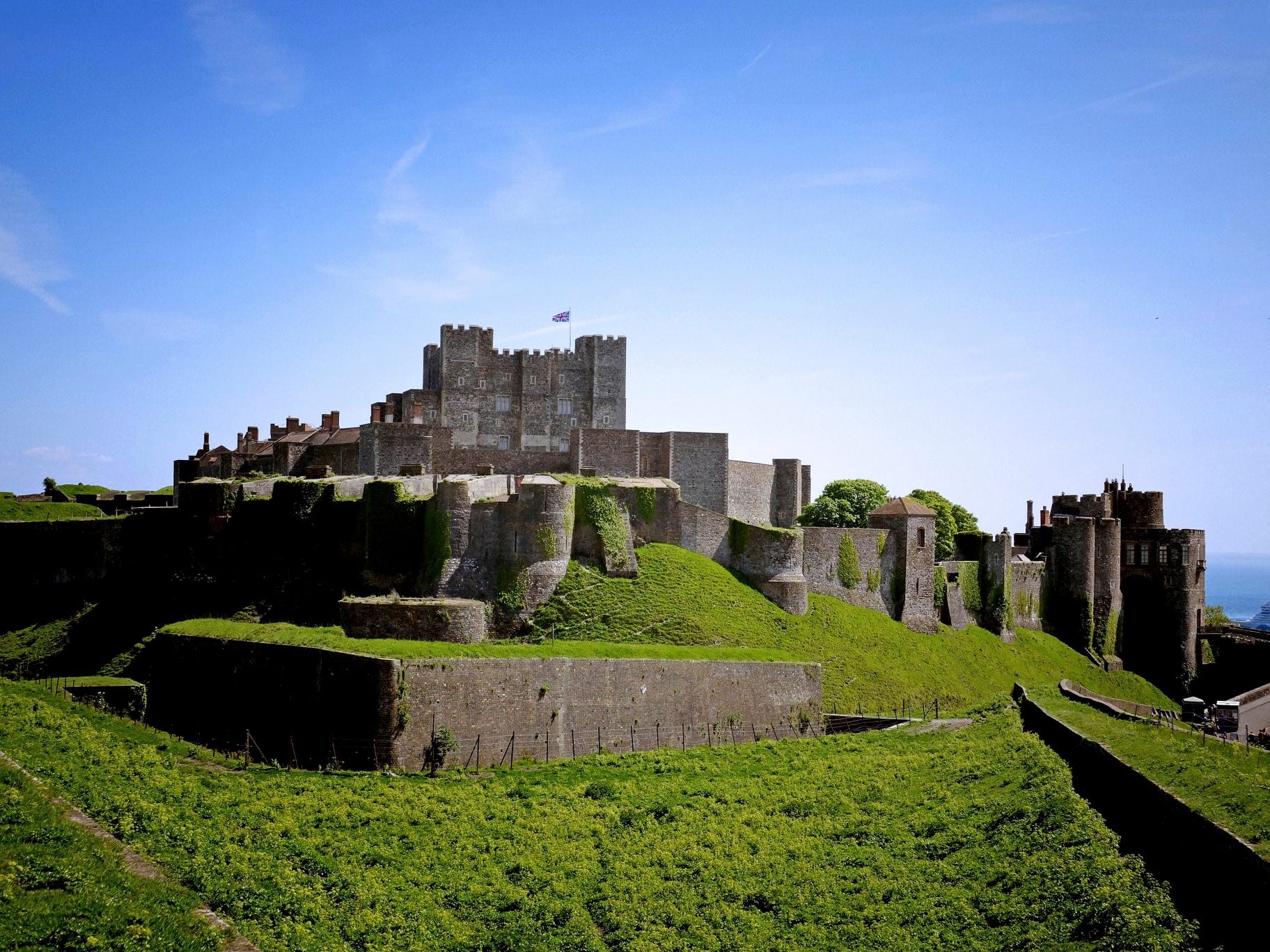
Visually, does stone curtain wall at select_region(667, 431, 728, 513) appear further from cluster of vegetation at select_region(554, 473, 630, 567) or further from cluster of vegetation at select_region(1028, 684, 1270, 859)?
cluster of vegetation at select_region(1028, 684, 1270, 859)

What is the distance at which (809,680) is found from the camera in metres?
37.5

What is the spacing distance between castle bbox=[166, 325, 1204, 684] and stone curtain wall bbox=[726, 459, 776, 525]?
0.35ft

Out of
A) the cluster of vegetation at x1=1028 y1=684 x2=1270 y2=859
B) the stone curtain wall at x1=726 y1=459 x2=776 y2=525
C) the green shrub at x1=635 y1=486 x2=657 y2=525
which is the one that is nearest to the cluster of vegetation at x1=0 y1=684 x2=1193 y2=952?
the cluster of vegetation at x1=1028 y1=684 x2=1270 y2=859

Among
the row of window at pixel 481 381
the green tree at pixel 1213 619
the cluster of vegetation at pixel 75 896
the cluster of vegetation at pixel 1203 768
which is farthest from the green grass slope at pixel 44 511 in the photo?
the green tree at pixel 1213 619

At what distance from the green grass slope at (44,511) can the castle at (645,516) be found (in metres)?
5.12

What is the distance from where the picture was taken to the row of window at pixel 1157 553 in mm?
62844

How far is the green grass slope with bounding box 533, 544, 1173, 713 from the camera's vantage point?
37188 mm

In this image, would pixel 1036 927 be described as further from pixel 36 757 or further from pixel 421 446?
pixel 421 446

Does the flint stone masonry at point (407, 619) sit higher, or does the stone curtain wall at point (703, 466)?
the stone curtain wall at point (703, 466)

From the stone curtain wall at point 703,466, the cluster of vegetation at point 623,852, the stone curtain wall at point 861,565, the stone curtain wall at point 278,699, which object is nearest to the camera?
the cluster of vegetation at point 623,852

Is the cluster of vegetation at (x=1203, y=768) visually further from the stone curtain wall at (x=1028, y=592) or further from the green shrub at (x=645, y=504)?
the stone curtain wall at (x=1028, y=592)

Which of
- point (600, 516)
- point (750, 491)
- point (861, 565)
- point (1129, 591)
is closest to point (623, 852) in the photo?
point (600, 516)

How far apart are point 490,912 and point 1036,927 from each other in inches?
378

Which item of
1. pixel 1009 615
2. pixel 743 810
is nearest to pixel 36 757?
pixel 743 810
